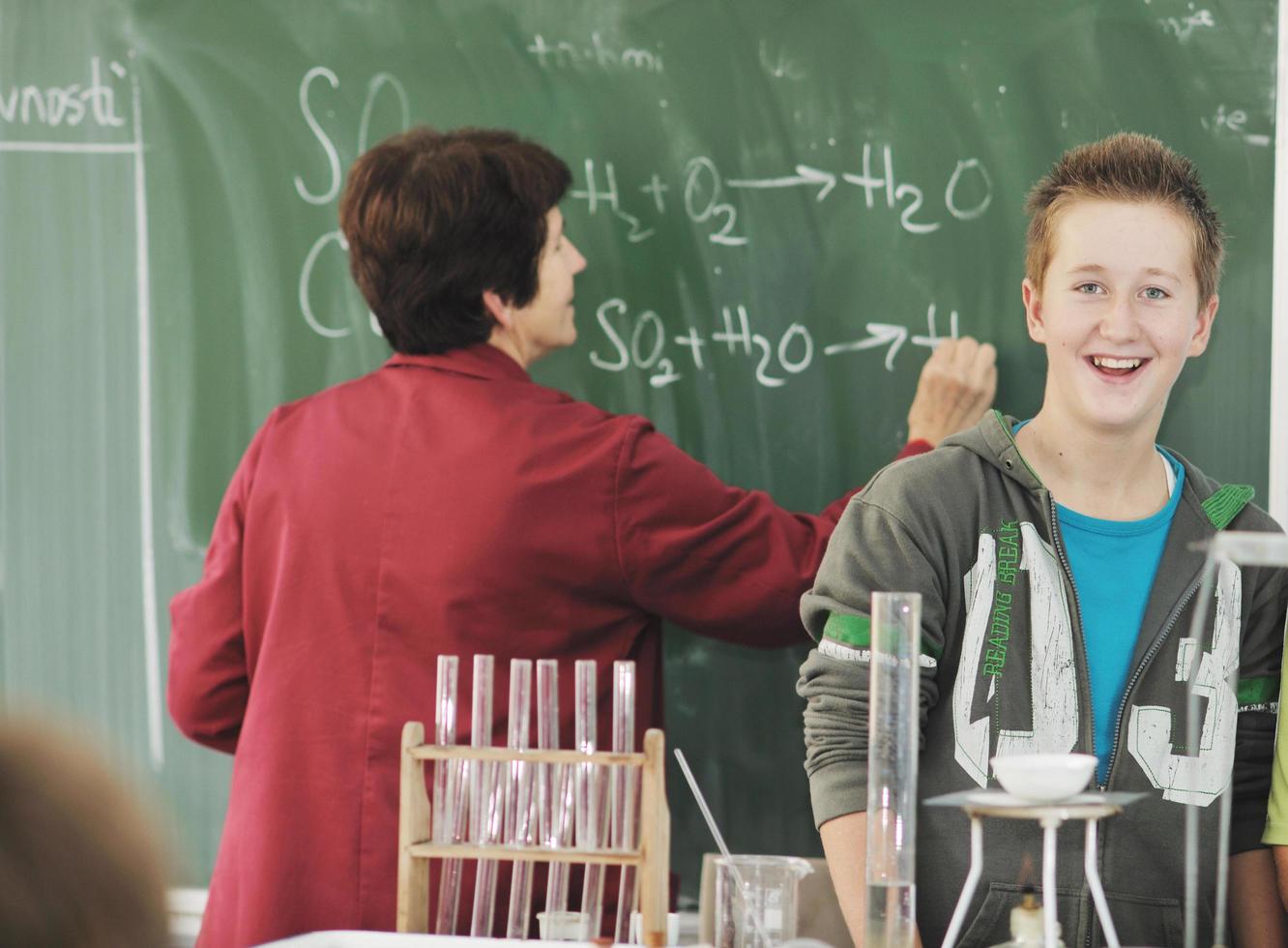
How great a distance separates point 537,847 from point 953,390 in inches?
41.2

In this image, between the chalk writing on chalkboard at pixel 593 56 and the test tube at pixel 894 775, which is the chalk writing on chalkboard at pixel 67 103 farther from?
the test tube at pixel 894 775

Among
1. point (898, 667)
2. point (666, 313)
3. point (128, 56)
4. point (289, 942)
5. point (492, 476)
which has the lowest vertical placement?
point (289, 942)

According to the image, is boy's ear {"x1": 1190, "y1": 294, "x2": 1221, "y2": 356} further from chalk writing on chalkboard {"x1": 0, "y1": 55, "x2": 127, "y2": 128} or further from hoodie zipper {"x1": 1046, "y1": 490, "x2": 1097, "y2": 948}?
chalk writing on chalkboard {"x1": 0, "y1": 55, "x2": 127, "y2": 128}

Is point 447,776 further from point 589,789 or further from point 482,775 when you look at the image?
point 589,789

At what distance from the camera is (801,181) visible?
265cm

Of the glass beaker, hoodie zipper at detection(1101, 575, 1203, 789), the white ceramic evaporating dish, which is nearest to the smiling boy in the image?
hoodie zipper at detection(1101, 575, 1203, 789)

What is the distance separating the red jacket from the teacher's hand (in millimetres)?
A: 291

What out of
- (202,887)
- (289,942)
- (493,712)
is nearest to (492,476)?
(493,712)

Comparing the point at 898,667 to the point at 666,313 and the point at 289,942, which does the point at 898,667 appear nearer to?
the point at 289,942

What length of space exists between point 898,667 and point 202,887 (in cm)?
174

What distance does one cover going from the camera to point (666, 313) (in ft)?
8.88

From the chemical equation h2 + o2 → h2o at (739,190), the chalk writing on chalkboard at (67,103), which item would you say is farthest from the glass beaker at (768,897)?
the chalk writing on chalkboard at (67,103)

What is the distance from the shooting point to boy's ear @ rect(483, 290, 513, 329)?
2439 mm

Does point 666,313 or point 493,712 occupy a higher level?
point 666,313
